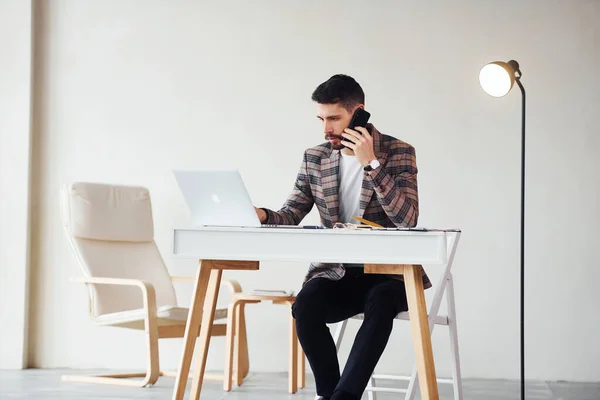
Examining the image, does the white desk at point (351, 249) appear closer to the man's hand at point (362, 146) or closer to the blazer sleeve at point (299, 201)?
the man's hand at point (362, 146)

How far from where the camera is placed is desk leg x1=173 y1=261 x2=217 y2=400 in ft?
8.43

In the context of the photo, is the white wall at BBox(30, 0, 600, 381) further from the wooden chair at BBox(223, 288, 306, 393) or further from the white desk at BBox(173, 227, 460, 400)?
the white desk at BBox(173, 227, 460, 400)

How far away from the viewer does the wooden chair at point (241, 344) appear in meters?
3.57

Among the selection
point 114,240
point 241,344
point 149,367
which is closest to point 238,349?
point 241,344

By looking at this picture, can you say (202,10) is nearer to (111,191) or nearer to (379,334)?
(111,191)

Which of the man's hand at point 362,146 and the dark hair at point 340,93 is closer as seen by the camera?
the man's hand at point 362,146

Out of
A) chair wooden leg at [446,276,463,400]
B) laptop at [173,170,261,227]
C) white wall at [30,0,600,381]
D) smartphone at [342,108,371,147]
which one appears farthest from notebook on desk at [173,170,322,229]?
white wall at [30,0,600,381]

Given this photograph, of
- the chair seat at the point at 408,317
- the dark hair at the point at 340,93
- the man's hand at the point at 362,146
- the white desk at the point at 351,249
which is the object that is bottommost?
the chair seat at the point at 408,317

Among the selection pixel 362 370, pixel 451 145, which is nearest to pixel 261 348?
pixel 451 145

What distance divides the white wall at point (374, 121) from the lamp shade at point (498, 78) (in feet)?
3.38

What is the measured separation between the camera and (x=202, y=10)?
15.1 feet

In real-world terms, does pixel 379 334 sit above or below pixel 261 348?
above

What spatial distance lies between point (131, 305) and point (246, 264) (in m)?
1.65

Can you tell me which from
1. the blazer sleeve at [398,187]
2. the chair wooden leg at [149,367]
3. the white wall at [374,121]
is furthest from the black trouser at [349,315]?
the white wall at [374,121]
